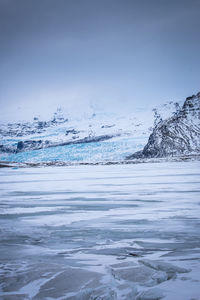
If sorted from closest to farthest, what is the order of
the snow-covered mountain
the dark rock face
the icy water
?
the icy water, the dark rock face, the snow-covered mountain

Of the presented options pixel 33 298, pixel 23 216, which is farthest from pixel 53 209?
pixel 33 298

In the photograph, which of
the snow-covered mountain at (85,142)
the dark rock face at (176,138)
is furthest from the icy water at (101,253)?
the snow-covered mountain at (85,142)

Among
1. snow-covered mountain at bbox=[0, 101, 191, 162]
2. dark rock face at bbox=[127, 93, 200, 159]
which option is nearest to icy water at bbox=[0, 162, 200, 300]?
dark rock face at bbox=[127, 93, 200, 159]

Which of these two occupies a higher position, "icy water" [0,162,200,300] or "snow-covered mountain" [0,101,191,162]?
"snow-covered mountain" [0,101,191,162]

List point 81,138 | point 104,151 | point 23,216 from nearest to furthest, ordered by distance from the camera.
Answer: point 23,216 < point 104,151 < point 81,138

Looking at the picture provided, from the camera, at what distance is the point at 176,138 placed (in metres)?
35.6

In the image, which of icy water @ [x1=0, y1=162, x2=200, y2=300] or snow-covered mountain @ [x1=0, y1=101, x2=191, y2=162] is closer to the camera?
icy water @ [x1=0, y1=162, x2=200, y2=300]

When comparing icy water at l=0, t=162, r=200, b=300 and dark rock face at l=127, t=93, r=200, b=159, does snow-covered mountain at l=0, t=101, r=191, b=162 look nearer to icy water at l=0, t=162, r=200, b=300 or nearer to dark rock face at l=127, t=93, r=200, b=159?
dark rock face at l=127, t=93, r=200, b=159

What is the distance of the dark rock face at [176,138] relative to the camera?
34594 mm

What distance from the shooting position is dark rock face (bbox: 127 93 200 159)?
34.6 meters

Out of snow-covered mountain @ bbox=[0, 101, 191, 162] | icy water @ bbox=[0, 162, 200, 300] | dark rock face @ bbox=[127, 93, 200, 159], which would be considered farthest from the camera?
snow-covered mountain @ bbox=[0, 101, 191, 162]

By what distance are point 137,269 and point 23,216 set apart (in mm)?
2719

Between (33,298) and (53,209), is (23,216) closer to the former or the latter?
(53,209)

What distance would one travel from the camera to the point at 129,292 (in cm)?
181
